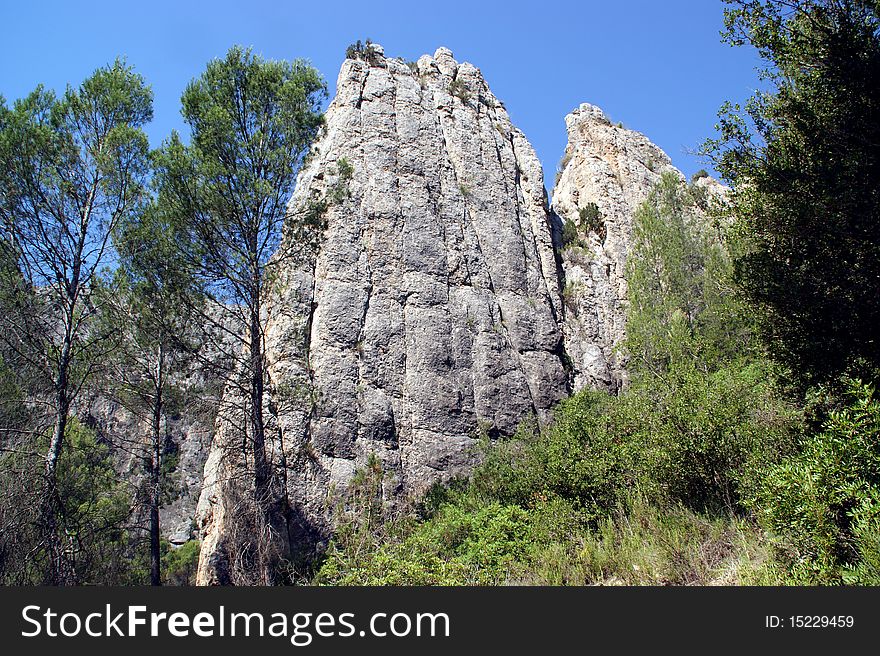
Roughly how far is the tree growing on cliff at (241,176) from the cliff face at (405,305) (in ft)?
3.77

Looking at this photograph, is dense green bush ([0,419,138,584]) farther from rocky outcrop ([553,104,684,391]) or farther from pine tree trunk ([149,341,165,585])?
rocky outcrop ([553,104,684,391])

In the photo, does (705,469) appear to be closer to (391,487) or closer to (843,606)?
(843,606)

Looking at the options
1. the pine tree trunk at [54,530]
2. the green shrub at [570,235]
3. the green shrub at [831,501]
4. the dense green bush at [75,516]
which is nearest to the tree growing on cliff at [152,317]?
the dense green bush at [75,516]

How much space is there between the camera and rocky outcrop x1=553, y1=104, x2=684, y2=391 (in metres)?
28.6

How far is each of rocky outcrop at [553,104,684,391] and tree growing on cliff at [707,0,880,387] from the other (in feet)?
59.6

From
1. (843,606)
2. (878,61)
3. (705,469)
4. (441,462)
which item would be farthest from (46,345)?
(878,61)

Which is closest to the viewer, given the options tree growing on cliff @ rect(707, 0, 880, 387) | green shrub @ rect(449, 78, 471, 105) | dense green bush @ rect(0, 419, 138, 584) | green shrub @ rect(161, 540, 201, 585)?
tree growing on cliff @ rect(707, 0, 880, 387)

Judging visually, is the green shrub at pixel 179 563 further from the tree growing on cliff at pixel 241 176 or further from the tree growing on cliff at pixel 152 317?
the tree growing on cliff at pixel 241 176

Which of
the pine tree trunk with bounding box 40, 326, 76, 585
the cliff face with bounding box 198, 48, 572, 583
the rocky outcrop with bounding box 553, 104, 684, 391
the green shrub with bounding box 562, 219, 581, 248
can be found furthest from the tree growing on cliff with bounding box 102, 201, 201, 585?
the green shrub with bounding box 562, 219, 581, 248

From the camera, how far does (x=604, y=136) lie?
130 feet

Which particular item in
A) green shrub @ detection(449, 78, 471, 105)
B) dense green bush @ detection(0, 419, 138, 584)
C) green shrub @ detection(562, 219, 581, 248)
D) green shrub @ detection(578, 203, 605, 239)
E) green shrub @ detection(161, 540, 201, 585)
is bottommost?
green shrub @ detection(161, 540, 201, 585)

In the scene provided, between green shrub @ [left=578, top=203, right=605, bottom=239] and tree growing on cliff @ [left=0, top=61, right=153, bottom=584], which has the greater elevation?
green shrub @ [left=578, top=203, right=605, bottom=239]

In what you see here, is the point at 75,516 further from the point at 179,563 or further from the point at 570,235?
the point at 570,235

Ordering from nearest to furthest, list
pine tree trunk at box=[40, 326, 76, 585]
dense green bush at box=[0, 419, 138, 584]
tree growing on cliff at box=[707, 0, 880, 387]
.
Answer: tree growing on cliff at box=[707, 0, 880, 387] < pine tree trunk at box=[40, 326, 76, 585] < dense green bush at box=[0, 419, 138, 584]
